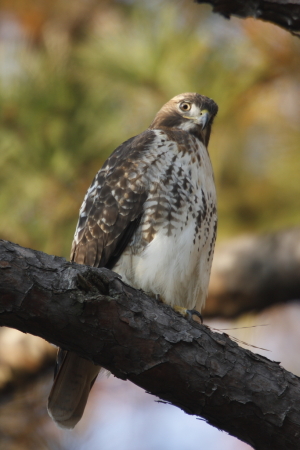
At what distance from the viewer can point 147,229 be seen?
3.83 meters

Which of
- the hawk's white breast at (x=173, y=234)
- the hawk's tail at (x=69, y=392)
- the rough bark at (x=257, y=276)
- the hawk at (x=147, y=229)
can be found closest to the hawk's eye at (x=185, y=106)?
the hawk at (x=147, y=229)

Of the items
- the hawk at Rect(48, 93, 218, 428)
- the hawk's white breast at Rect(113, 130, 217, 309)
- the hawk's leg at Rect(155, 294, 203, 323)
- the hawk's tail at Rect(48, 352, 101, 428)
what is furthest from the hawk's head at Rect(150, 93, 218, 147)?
the hawk's tail at Rect(48, 352, 101, 428)

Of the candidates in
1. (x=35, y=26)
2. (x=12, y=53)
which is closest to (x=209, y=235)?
(x=12, y=53)

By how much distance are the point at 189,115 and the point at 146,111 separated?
0.40 metres

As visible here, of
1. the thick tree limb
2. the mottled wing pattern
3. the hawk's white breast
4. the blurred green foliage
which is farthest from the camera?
the blurred green foliage

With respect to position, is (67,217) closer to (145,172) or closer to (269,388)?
(145,172)

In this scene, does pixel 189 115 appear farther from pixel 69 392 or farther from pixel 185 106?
pixel 69 392

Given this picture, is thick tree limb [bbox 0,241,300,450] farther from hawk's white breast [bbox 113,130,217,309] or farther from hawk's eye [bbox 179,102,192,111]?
hawk's eye [bbox 179,102,192,111]

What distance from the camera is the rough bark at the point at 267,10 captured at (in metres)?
3.49

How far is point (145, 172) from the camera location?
396 cm

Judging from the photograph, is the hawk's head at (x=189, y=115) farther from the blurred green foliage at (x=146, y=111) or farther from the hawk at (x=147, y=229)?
the hawk at (x=147, y=229)

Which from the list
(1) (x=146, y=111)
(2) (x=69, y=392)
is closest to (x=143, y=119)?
(1) (x=146, y=111)

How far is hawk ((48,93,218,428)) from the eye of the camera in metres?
3.79

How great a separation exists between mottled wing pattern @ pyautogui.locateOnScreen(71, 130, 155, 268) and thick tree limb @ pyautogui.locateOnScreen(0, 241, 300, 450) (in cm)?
107
